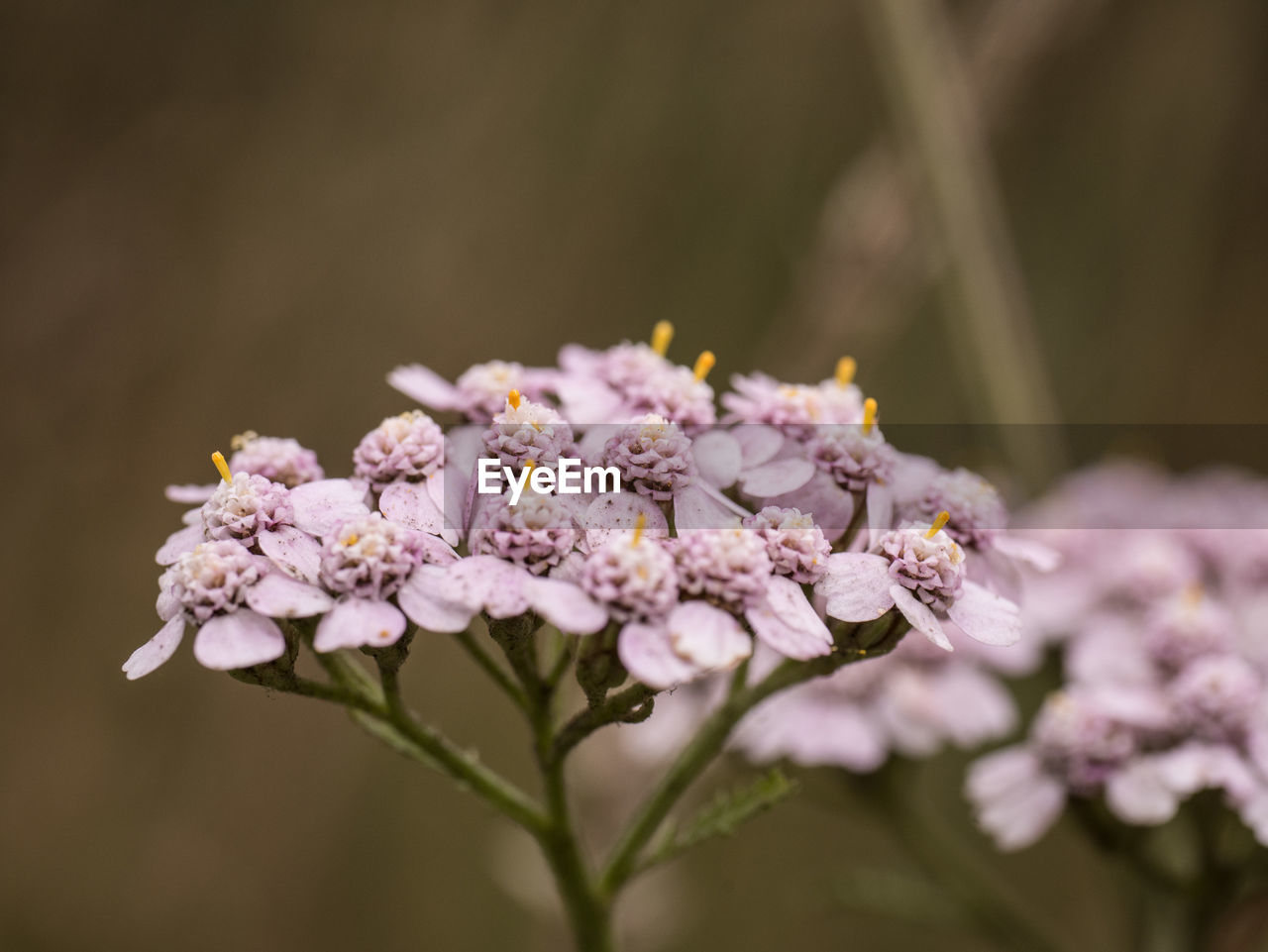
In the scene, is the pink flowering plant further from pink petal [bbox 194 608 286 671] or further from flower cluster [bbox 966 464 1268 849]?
flower cluster [bbox 966 464 1268 849]

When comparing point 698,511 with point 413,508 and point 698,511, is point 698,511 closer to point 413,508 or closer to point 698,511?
point 698,511

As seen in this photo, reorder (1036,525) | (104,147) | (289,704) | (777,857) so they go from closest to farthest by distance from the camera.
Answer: (1036,525) < (104,147) < (289,704) < (777,857)

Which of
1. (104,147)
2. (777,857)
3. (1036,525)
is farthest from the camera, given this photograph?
(777,857)

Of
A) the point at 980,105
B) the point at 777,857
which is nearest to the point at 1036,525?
the point at 980,105

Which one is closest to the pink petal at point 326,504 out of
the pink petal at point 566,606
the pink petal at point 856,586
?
the pink petal at point 566,606

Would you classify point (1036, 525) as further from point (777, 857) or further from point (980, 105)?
point (777, 857)

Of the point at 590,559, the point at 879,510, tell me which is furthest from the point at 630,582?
the point at 879,510
